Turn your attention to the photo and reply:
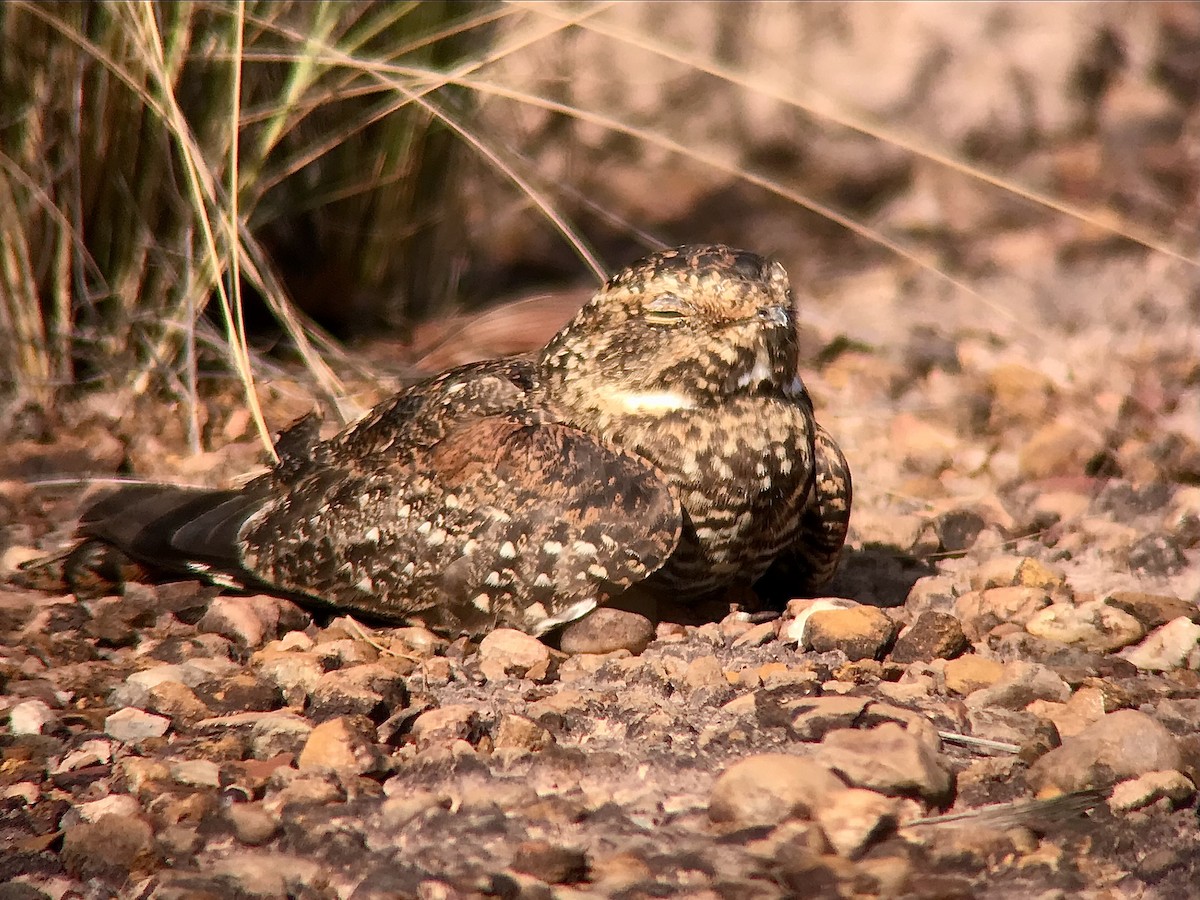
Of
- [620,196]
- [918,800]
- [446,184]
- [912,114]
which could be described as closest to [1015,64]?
[912,114]

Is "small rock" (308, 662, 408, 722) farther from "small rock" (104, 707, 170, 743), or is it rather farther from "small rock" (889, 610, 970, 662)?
"small rock" (889, 610, 970, 662)

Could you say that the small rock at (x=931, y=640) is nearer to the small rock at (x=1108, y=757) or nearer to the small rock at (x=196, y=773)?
the small rock at (x=1108, y=757)

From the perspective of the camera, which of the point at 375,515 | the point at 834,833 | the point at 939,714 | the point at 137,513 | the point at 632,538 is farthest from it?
the point at 137,513

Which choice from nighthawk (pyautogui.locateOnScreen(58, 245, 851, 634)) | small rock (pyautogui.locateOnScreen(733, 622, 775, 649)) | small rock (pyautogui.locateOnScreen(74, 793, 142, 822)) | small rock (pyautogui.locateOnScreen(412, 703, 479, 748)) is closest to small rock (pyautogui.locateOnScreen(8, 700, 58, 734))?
small rock (pyautogui.locateOnScreen(74, 793, 142, 822))

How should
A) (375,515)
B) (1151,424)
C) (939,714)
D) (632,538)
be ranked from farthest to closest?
(1151,424), (375,515), (632,538), (939,714)

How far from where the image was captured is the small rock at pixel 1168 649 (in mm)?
3133

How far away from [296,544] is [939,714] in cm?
151

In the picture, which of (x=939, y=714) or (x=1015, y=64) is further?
(x=1015, y=64)

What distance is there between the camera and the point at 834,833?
8.05 feet

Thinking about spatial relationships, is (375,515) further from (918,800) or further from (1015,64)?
(1015,64)

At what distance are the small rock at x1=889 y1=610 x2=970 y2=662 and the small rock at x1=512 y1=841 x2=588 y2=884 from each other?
107cm

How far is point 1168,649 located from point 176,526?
2334mm

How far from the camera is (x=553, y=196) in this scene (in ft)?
19.0

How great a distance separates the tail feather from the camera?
3.46m
